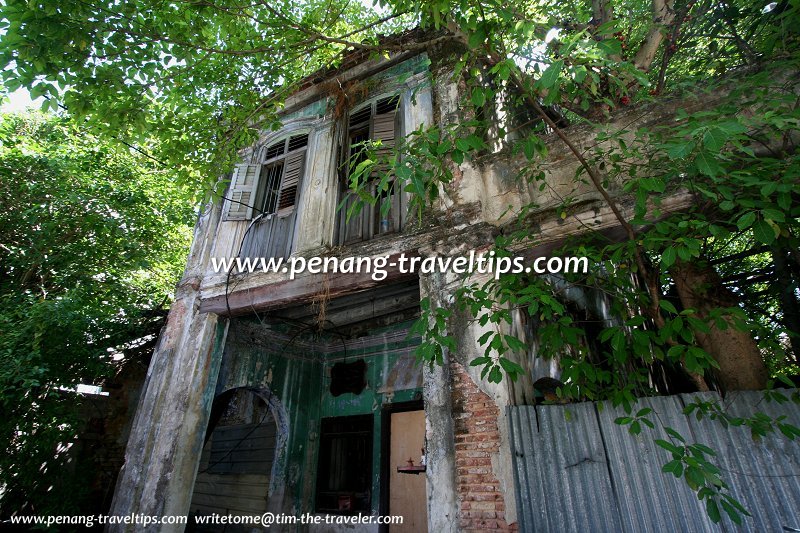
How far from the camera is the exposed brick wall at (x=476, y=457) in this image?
3.44 m

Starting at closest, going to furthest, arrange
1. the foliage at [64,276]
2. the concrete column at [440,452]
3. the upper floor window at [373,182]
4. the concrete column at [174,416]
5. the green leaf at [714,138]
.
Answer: the green leaf at [714,138] → the concrete column at [440,452] → the concrete column at [174,416] → the upper floor window at [373,182] → the foliage at [64,276]

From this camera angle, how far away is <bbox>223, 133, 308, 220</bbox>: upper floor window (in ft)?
22.1

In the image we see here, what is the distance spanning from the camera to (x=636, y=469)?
301 centimetres

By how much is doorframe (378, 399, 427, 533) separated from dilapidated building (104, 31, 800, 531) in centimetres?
3

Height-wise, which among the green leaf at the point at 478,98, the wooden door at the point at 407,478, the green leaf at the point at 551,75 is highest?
the green leaf at the point at 478,98

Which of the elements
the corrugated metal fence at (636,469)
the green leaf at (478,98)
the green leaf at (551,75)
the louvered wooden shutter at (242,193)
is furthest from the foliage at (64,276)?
the corrugated metal fence at (636,469)

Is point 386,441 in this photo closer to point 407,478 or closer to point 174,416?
point 407,478

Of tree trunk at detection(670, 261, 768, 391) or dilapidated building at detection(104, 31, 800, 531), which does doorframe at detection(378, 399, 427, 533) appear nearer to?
dilapidated building at detection(104, 31, 800, 531)

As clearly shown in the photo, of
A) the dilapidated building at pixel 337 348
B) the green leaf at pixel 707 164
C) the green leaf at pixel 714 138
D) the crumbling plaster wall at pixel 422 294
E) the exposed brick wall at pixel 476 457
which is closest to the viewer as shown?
the green leaf at pixel 714 138

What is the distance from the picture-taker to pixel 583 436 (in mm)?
3268

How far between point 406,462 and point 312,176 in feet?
16.8

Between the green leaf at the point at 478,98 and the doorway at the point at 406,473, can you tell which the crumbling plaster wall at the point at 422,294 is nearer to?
the green leaf at the point at 478,98

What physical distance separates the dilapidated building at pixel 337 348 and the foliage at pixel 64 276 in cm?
137

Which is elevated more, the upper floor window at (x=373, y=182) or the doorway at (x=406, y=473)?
the upper floor window at (x=373, y=182)
